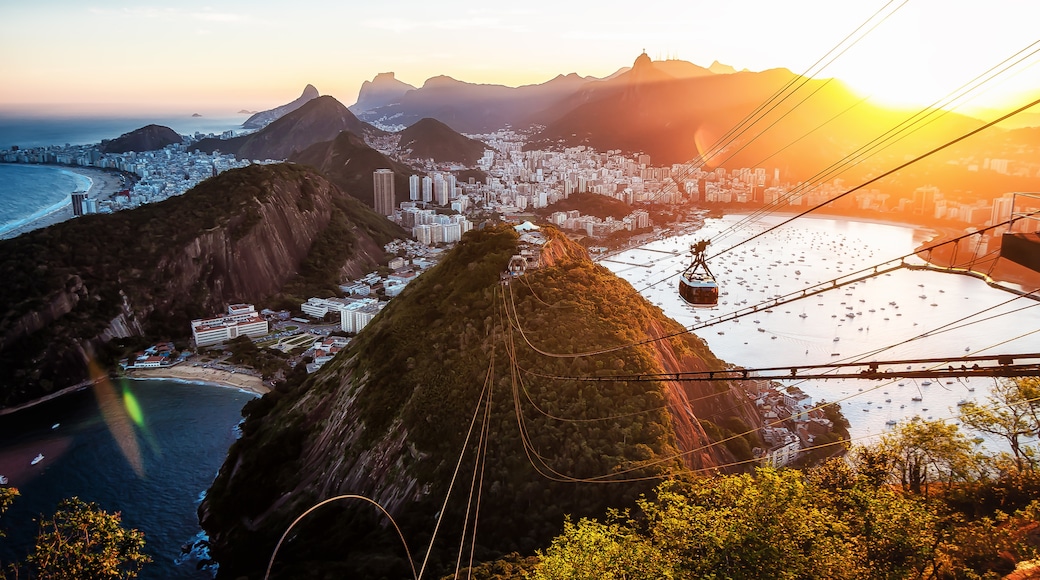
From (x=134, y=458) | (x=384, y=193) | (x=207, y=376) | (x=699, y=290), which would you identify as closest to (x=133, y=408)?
(x=207, y=376)

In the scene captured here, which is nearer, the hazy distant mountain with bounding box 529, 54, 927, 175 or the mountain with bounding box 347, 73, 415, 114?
the hazy distant mountain with bounding box 529, 54, 927, 175

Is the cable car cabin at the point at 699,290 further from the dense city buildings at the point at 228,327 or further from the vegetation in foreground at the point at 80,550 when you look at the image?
the dense city buildings at the point at 228,327

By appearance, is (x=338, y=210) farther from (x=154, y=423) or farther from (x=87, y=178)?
(x=87, y=178)

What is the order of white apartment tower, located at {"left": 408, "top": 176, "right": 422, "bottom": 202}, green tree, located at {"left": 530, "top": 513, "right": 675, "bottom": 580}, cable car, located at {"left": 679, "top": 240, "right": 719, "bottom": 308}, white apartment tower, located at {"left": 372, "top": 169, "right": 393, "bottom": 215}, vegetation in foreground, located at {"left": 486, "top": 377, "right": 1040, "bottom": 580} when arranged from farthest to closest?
white apartment tower, located at {"left": 408, "top": 176, "right": 422, "bottom": 202} < white apartment tower, located at {"left": 372, "top": 169, "right": 393, "bottom": 215} < cable car, located at {"left": 679, "top": 240, "right": 719, "bottom": 308} < green tree, located at {"left": 530, "top": 513, "right": 675, "bottom": 580} < vegetation in foreground, located at {"left": 486, "top": 377, "right": 1040, "bottom": 580}

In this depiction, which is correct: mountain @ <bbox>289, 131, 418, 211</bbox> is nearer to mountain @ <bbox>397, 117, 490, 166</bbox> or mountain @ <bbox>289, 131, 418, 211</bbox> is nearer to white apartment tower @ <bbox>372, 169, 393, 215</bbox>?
white apartment tower @ <bbox>372, 169, 393, 215</bbox>

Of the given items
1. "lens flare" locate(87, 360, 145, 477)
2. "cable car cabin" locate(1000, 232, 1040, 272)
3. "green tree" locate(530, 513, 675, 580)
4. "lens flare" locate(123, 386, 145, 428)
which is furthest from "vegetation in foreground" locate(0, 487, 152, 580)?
"lens flare" locate(123, 386, 145, 428)

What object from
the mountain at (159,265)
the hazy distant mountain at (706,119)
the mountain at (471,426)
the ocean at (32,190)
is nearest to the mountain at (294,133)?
the ocean at (32,190)
